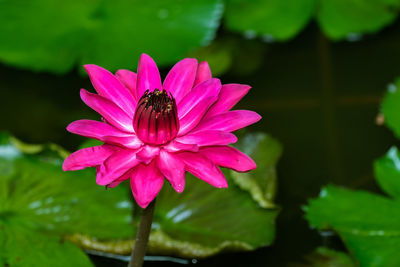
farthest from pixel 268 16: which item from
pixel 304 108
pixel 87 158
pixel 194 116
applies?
pixel 87 158

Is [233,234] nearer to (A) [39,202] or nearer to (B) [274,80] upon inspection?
(A) [39,202]

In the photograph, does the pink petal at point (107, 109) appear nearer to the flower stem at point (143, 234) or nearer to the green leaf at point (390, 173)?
the flower stem at point (143, 234)

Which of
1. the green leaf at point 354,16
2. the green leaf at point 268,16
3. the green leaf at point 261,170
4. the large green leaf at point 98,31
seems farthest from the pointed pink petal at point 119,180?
the green leaf at point 354,16

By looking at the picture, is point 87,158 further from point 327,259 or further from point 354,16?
point 354,16

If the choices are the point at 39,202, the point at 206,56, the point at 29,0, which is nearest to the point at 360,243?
the point at 39,202

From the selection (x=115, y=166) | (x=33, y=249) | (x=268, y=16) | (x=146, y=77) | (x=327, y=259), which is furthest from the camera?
(x=268, y=16)
